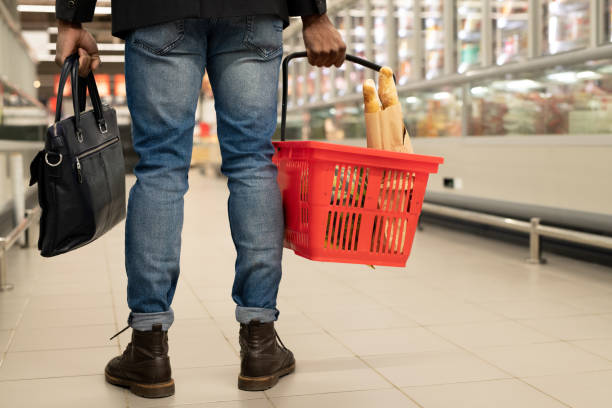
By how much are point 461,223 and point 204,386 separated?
4.15 metres

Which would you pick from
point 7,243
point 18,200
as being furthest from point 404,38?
point 7,243

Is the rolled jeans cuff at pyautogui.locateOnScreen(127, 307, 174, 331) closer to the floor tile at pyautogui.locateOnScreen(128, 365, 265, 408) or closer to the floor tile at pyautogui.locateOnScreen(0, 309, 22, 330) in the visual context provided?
the floor tile at pyautogui.locateOnScreen(128, 365, 265, 408)

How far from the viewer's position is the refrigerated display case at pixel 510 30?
16.8 feet

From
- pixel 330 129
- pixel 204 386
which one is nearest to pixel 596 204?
pixel 204 386

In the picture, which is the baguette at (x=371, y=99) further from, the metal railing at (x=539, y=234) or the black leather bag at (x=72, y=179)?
the metal railing at (x=539, y=234)

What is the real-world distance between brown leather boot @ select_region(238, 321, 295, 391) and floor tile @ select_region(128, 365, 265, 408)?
0.03 meters

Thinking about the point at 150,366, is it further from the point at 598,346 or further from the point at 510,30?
the point at 510,30

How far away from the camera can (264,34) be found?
1937 mm

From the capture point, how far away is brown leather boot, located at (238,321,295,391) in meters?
2.00

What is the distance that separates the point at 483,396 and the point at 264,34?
108 cm

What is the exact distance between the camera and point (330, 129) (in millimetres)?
9672

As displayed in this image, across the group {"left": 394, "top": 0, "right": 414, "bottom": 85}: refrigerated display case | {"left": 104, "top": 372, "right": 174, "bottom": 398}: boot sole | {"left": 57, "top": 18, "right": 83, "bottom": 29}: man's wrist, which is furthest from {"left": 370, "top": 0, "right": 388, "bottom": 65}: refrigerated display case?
{"left": 104, "top": 372, "right": 174, "bottom": 398}: boot sole

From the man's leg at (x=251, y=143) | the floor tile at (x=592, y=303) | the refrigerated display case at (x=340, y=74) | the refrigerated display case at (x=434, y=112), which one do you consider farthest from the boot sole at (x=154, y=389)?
the refrigerated display case at (x=340, y=74)

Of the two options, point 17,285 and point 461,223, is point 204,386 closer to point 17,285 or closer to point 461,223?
point 17,285
